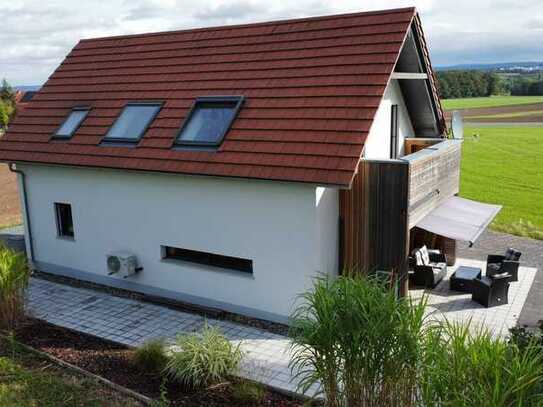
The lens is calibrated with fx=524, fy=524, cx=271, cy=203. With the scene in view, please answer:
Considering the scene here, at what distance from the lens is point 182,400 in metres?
8.79

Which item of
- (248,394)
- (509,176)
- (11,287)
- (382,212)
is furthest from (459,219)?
(509,176)

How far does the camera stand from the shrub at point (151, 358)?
9.91 m

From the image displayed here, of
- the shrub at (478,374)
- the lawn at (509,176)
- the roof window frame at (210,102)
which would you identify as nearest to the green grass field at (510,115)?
the lawn at (509,176)

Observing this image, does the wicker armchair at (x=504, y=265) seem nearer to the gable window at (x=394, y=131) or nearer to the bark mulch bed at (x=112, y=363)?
the gable window at (x=394, y=131)

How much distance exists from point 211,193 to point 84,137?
4891 mm

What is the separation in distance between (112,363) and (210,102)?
6847 mm

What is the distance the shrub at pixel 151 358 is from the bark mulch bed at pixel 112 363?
0.45ft

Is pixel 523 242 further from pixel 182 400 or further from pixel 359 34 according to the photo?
pixel 182 400

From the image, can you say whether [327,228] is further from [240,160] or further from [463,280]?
[463,280]

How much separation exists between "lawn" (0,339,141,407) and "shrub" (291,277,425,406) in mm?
3455

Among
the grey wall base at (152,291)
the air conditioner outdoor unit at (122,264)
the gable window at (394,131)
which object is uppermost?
the gable window at (394,131)

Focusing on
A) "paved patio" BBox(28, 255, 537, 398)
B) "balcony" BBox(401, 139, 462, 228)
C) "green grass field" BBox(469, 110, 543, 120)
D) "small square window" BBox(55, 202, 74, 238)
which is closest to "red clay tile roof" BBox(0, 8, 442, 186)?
"small square window" BBox(55, 202, 74, 238)

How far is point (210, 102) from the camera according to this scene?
13648 millimetres

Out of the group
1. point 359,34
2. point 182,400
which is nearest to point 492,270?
point 359,34
